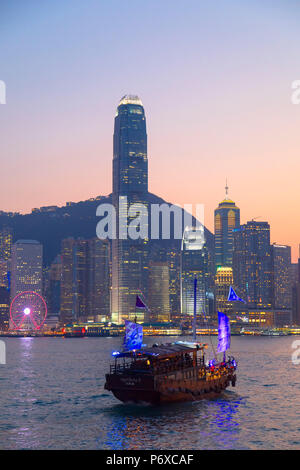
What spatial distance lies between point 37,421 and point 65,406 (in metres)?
9.04

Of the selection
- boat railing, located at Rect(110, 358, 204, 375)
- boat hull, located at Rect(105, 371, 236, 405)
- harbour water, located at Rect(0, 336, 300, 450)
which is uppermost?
boat railing, located at Rect(110, 358, 204, 375)

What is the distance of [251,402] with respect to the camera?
233 feet

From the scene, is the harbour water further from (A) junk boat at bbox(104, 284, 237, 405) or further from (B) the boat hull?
(A) junk boat at bbox(104, 284, 237, 405)

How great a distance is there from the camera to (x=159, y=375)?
2304 inches

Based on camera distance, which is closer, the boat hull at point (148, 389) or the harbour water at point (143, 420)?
the harbour water at point (143, 420)

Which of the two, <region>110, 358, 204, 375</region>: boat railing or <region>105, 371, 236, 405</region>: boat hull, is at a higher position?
<region>110, 358, 204, 375</region>: boat railing

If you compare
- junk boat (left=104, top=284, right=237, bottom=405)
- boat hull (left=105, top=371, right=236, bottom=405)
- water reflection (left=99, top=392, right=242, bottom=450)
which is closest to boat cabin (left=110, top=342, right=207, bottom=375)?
junk boat (left=104, top=284, right=237, bottom=405)

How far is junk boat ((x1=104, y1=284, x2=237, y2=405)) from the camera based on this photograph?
5831 centimetres

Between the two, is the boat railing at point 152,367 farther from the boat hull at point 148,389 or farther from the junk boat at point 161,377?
the boat hull at point 148,389

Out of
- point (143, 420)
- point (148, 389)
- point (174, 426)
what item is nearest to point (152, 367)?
point (148, 389)

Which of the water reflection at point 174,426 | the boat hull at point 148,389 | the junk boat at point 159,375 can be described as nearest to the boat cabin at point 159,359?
the junk boat at point 159,375

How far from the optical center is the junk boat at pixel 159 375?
58.3 metres

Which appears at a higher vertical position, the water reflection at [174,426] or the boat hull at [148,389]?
the boat hull at [148,389]

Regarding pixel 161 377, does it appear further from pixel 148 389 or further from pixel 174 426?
pixel 174 426
